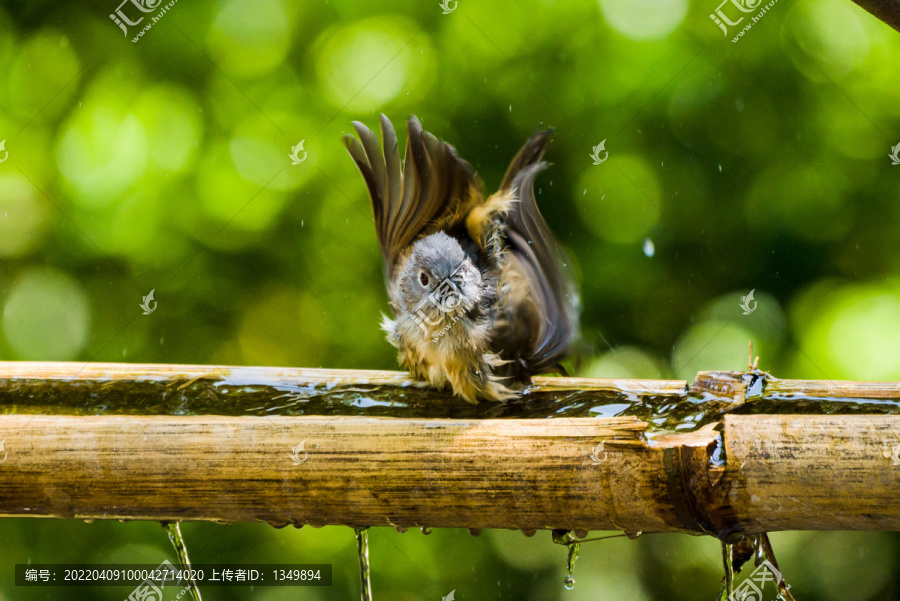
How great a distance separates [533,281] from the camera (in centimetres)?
227

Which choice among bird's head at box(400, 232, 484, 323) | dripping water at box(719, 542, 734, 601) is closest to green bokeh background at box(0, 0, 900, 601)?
bird's head at box(400, 232, 484, 323)

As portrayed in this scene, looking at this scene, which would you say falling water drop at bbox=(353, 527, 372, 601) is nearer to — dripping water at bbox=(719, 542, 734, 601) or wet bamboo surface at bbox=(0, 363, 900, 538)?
wet bamboo surface at bbox=(0, 363, 900, 538)

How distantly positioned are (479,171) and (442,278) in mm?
1455

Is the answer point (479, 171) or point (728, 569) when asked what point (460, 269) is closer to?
point (728, 569)

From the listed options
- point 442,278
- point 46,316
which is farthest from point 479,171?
point 46,316

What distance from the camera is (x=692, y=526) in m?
1.26

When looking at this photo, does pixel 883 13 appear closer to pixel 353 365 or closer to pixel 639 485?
pixel 639 485

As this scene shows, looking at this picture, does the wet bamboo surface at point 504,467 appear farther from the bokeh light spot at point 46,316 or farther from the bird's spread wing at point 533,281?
the bokeh light spot at point 46,316

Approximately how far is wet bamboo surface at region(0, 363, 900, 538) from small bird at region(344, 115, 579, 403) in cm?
48

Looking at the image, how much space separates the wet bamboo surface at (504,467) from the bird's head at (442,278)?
545 millimetres

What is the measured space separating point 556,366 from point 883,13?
4.37ft

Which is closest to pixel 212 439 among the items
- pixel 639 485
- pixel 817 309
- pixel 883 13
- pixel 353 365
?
pixel 639 485

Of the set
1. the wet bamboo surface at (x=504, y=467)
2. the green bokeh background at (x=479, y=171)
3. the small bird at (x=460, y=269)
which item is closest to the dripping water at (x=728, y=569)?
the wet bamboo surface at (x=504, y=467)

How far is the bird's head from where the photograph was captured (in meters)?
1.99
